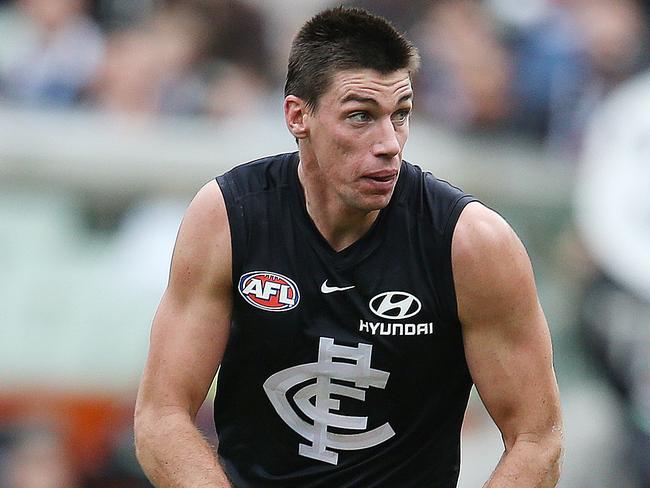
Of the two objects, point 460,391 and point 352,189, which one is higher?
point 352,189

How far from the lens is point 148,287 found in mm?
9227

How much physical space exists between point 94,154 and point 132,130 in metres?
0.31

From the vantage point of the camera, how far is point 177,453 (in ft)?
15.5

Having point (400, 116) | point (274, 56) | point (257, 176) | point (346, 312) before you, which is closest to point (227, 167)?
point (274, 56)

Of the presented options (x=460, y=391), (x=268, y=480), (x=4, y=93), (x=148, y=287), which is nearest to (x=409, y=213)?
(x=460, y=391)

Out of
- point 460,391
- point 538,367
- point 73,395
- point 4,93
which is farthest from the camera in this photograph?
point 4,93

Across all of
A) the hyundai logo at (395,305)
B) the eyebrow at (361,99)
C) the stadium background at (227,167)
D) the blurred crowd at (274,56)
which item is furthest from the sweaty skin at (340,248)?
the blurred crowd at (274,56)

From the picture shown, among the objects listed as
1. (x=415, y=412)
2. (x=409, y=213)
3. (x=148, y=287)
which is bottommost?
(x=148, y=287)

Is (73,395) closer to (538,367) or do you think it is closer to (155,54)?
(155,54)

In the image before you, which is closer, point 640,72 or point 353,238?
point 353,238

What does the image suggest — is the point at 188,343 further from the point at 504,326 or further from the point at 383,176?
the point at 504,326

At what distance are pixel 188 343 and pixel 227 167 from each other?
4824 millimetres

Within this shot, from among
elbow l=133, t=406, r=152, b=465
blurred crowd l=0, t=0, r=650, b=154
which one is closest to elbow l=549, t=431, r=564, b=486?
elbow l=133, t=406, r=152, b=465

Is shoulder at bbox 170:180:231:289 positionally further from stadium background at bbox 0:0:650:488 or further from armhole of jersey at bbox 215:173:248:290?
stadium background at bbox 0:0:650:488
